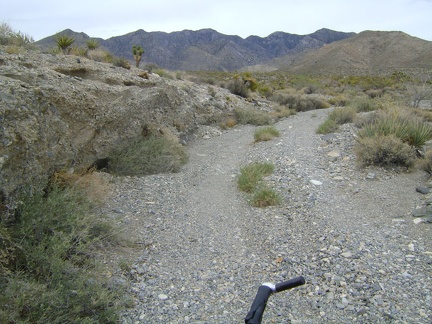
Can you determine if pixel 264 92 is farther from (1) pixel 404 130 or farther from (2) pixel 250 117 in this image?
(1) pixel 404 130

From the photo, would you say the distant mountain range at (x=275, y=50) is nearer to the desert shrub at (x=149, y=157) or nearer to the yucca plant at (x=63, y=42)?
the yucca plant at (x=63, y=42)

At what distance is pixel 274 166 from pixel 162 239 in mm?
4042

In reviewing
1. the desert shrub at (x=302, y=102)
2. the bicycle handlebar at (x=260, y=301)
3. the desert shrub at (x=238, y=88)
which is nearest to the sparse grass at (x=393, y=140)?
the bicycle handlebar at (x=260, y=301)

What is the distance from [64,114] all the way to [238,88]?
16312 millimetres

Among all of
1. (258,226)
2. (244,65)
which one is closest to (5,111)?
(258,226)

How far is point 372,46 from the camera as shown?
80.4 meters

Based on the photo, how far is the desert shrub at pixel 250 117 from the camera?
16.0 m

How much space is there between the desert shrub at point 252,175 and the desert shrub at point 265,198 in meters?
0.55

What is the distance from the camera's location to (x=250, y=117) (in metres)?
16.2

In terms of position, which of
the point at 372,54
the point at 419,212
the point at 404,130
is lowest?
the point at 419,212

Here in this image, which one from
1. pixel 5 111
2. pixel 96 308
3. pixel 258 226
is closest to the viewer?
pixel 96 308

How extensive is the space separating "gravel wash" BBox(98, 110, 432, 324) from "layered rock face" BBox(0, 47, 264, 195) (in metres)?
1.11

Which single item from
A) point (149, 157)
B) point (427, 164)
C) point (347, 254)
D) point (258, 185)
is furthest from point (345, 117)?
point (347, 254)

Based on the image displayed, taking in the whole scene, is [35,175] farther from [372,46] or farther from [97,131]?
[372,46]
